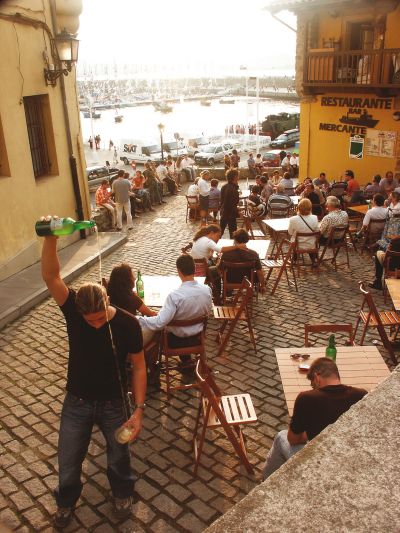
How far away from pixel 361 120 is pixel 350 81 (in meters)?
1.29

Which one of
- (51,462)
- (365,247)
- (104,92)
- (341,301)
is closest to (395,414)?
(51,462)

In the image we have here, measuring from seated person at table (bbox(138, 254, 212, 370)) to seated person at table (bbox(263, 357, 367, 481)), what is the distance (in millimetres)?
1960

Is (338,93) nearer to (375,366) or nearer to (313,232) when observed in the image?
(313,232)

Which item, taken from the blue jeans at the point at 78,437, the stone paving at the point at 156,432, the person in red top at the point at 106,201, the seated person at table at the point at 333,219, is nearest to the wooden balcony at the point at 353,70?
the seated person at table at the point at 333,219

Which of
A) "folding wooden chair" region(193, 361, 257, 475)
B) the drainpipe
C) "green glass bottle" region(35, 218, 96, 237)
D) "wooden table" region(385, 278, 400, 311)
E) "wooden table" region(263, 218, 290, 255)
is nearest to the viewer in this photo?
"green glass bottle" region(35, 218, 96, 237)

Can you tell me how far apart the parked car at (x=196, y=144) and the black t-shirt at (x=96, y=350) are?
37.0 m

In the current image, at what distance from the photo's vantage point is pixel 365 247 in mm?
11016

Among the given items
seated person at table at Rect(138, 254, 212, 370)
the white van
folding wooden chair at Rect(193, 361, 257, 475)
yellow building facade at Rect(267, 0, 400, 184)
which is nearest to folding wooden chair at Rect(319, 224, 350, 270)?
seated person at table at Rect(138, 254, 212, 370)

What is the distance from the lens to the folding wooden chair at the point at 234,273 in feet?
24.5

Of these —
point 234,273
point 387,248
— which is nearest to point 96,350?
point 234,273

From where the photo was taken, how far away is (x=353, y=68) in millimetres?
16031

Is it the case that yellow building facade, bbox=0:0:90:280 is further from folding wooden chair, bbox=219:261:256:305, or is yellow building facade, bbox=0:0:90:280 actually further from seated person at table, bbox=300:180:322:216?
seated person at table, bbox=300:180:322:216

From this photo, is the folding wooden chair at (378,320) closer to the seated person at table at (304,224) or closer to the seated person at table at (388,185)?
the seated person at table at (304,224)

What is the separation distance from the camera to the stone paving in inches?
163
